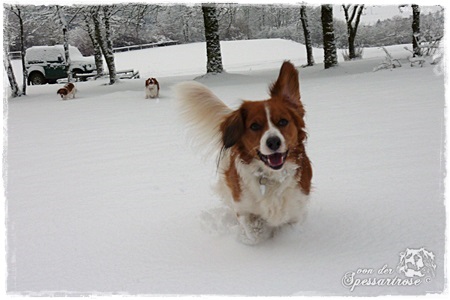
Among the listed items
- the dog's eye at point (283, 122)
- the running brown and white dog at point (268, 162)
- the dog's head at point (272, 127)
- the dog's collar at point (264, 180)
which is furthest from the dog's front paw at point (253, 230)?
the dog's eye at point (283, 122)

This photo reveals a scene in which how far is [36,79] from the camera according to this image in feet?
58.4

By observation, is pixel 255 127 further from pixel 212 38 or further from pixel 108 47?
pixel 108 47

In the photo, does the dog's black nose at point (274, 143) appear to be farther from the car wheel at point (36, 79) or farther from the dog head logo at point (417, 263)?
the car wheel at point (36, 79)

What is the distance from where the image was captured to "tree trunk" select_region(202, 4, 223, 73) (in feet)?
35.6

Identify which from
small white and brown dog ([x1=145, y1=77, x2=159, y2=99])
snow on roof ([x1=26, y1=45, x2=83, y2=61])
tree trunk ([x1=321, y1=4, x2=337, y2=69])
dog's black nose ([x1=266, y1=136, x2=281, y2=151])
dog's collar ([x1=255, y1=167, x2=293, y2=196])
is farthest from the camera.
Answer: snow on roof ([x1=26, y1=45, x2=83, y2=61])

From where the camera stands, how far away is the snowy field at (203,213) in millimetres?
2230

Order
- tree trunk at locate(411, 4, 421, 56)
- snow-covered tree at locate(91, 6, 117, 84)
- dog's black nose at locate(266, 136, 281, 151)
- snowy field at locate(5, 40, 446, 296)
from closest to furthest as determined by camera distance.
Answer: snowy field at locate(5, 40, 446, 296) → dog's black nose at locate(266, 136, 281, 151) → tree trunk at locate(411, 4, 421, 56) → snow-covered tree at locate(91, 6, 117, 84)

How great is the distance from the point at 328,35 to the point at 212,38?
318 centimetres

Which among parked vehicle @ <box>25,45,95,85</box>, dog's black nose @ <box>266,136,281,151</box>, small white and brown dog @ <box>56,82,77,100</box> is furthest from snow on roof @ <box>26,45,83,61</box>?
dog's black nose @ <box>266,136,281,151</box>

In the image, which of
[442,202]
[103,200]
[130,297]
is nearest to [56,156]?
[103,200]

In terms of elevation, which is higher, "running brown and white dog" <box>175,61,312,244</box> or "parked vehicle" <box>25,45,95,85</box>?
"parked vehicle" <box>25,45,95,85</box>

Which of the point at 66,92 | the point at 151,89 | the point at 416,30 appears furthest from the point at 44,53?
the point at 416,30

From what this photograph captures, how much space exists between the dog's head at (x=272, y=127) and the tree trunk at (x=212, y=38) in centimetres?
839

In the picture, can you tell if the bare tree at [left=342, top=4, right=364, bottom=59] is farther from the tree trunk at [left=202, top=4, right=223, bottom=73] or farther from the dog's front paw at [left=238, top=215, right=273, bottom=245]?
the dog's front paw at [left=238, top=215, right=273, bottom=245]
